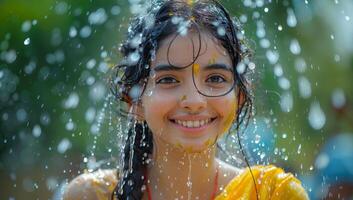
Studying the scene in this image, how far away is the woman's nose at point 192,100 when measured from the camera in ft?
8.98

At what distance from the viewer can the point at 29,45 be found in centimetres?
649

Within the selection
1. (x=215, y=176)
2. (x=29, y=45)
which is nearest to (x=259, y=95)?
(x=215, y=176)

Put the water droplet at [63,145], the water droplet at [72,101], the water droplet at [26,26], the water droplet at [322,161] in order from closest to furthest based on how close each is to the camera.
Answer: the water droplet at [322,161], the water droplet at [72,101], the water droplet at [26,26], the water droplet at [63,145]

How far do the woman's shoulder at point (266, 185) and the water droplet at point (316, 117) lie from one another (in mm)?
3770

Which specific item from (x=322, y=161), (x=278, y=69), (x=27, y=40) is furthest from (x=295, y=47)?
(x=27, y=40)

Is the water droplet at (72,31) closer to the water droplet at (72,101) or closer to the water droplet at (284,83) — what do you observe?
the water droplet at (72,101)

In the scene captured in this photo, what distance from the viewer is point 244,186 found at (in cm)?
296

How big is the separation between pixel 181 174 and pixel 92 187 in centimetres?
35

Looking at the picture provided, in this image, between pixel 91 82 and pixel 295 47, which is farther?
pixel 91 82

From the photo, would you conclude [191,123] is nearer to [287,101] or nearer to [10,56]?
[287,101]

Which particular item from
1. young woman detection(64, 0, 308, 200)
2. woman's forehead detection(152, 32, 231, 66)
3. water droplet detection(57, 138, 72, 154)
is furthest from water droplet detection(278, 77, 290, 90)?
woman's forehead detection(152, 32, 231, 66)

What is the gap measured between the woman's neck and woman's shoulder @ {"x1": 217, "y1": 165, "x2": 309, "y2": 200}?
9cm

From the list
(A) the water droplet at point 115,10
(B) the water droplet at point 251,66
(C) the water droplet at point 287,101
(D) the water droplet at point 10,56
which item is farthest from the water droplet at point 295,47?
(B) the water droplet at point 251,66

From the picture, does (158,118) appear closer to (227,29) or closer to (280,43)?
(227,29)
